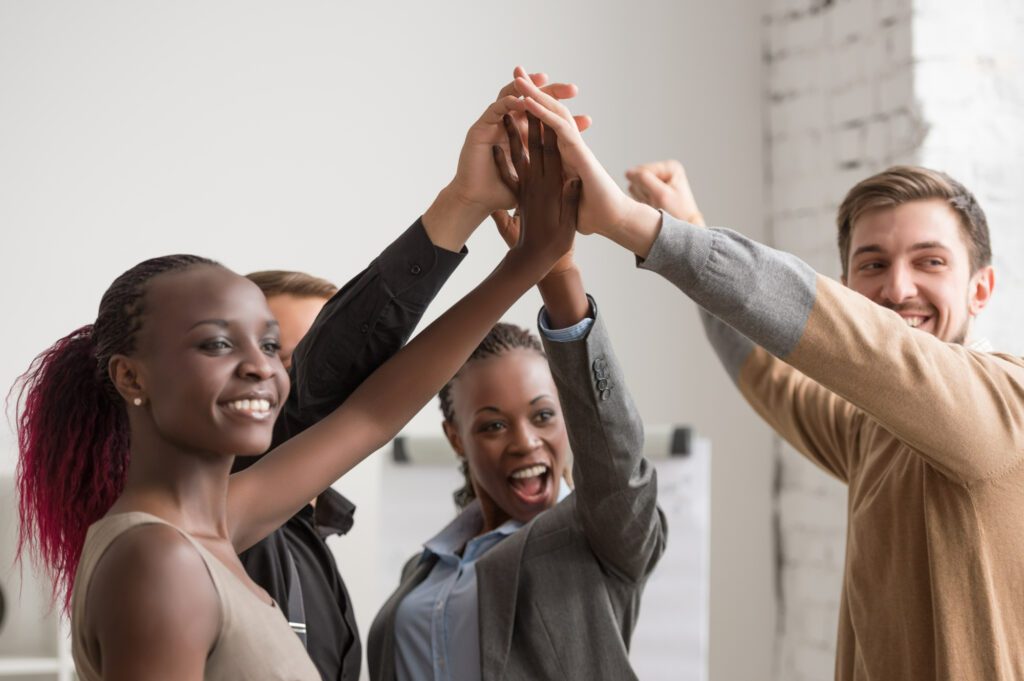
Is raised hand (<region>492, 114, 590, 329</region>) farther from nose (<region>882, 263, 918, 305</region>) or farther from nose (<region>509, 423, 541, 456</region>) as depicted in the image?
nose (<region>882, 263, 918, 305</region>)

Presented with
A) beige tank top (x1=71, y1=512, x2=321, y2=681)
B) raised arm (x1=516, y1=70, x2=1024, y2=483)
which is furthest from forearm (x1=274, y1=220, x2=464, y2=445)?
beige tank top (x1=71, y1=512, x2=321, y2=681)

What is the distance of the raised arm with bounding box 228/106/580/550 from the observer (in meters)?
1.34

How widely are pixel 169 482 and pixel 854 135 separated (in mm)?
2644

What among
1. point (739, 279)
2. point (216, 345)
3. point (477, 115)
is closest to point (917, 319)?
point (739, 279)

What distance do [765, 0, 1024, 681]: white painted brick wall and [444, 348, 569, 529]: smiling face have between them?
5.38 ft

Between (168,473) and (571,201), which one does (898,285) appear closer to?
(571,201)

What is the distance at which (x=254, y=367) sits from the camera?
1.17m

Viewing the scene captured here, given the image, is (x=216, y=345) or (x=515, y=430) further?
(x=515, y=430)

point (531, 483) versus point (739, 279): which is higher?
point (739, 279)

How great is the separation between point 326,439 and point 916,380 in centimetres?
71

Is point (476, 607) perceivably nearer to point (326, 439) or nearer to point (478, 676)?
point (478, 676)

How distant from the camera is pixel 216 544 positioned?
1204 mm

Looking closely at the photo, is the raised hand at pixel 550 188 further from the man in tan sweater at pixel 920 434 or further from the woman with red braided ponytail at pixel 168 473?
the woman with red braided ponytail at pixel 168 473

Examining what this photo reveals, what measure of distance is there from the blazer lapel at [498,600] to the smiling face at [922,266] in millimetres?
631
